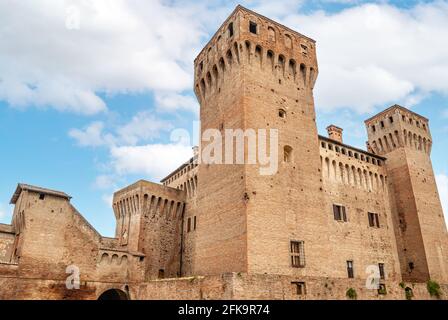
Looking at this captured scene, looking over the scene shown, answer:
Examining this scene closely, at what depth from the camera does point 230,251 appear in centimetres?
1798

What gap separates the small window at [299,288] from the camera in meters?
16.1

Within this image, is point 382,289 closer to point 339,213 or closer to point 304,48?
→ point 339,213

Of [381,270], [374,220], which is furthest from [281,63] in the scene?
[381,270]

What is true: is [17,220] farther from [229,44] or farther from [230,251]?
[229,44]

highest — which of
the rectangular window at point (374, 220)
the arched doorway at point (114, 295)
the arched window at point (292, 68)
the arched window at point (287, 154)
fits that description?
the arched window at point (292, 68)

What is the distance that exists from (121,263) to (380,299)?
53.9 feet

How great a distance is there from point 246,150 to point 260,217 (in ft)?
11.5

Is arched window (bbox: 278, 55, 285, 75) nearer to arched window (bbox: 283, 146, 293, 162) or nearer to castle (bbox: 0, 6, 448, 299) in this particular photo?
castle (bbox: 0, 6, 448, 299)

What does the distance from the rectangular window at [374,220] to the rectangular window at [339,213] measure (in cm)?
280

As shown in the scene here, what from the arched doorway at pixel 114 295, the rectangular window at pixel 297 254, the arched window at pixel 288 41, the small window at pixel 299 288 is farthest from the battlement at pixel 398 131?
the arched doorway at pixel 114 295

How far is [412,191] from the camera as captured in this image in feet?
96.6

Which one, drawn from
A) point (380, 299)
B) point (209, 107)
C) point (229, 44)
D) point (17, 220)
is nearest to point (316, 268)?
point (380, 299)

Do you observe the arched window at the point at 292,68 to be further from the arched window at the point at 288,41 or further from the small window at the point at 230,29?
the small window at the point at 230,29

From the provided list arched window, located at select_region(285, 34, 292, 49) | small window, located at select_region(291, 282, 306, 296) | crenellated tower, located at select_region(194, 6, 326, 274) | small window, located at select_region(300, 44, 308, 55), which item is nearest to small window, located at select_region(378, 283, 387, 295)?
crenellated tower, located at select_region(194, 6, 326, 274)
